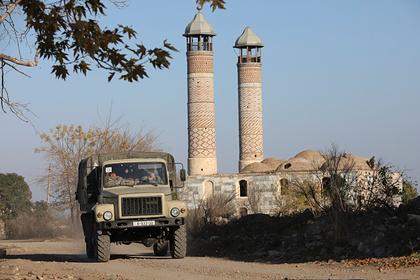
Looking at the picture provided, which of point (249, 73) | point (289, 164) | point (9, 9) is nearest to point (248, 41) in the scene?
point (249, 73)

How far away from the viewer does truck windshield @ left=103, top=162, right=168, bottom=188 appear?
750 inches

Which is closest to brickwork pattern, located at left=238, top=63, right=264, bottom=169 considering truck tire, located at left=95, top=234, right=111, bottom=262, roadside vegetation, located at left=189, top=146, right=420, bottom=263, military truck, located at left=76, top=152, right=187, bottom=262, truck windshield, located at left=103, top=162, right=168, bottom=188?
roadside vegetation, located at left=189, top=146, right=420, bottom=263

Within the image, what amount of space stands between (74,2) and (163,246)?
9.88 metres

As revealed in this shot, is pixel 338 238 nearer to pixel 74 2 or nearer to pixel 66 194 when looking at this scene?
pixel 74 2

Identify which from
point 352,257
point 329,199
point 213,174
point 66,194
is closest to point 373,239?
point 352,257

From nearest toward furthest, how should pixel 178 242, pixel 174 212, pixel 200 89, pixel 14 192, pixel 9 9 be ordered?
pixel 9 9, pixel 174 212, pixel 178 242, pixel 200 89, pixel 14 192

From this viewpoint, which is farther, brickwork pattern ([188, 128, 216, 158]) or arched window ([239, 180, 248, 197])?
brickwork pattern ([188, 128, 216, 158])

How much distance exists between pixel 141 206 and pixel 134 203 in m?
0.15

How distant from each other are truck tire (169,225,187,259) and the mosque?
4432 cm

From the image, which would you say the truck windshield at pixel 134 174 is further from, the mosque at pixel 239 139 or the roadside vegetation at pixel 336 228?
the mosque at pixel 239 139

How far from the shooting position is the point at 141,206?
18516mm

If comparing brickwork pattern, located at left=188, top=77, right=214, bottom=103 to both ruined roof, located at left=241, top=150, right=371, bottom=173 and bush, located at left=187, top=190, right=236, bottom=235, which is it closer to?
ruined roof, located at left=241, top=150, right=371, bottom=173

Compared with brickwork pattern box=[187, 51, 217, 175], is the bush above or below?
below

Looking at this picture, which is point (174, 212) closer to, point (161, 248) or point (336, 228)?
point (161, 248)
